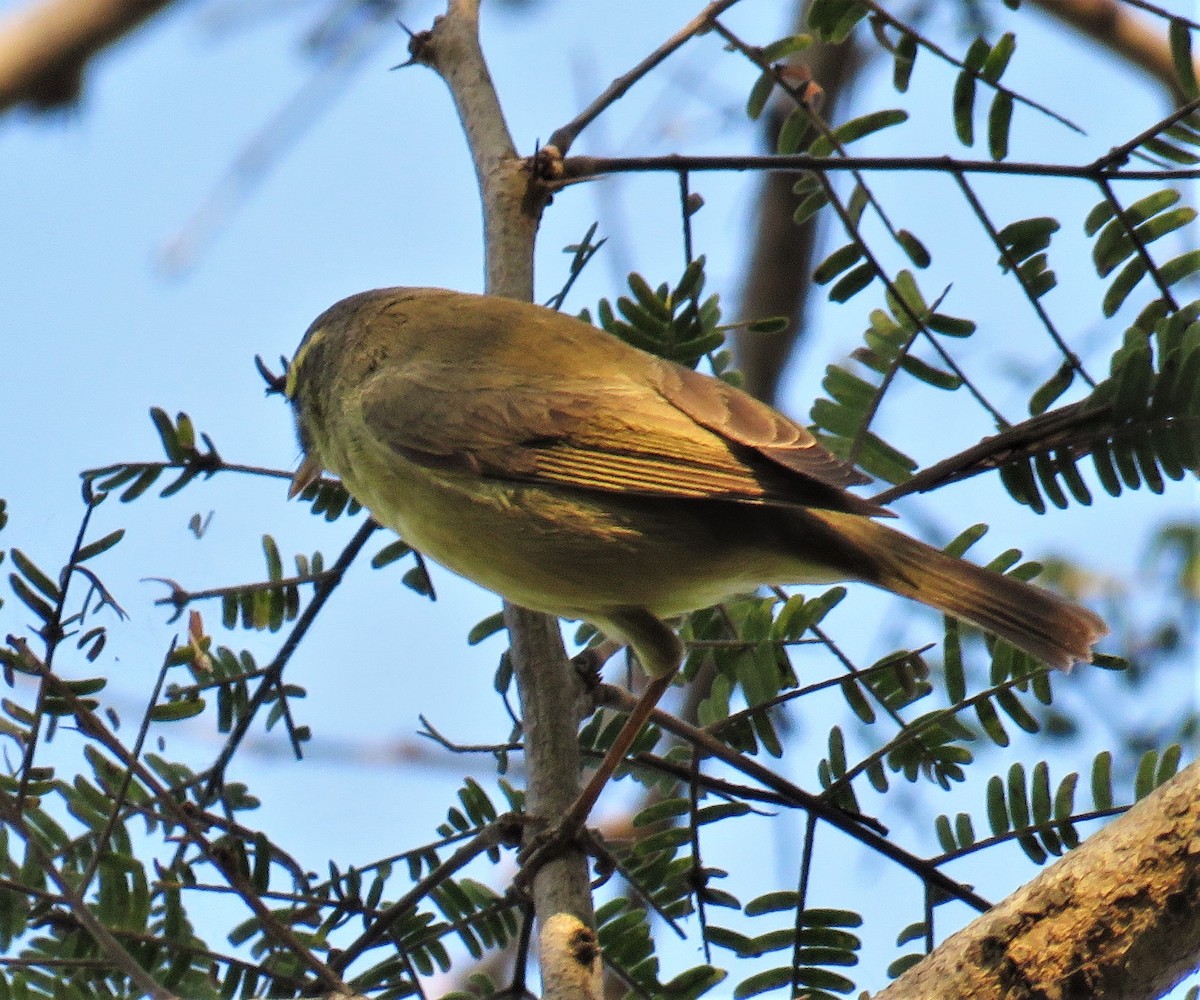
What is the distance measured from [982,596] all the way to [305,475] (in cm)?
179

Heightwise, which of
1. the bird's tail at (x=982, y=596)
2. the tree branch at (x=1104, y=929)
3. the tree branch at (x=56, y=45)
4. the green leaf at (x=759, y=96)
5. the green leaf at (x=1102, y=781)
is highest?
the tree branch at (x=56, y=45)

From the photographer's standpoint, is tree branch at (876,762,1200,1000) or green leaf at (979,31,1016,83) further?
green leaf at (979,31,1016,83)

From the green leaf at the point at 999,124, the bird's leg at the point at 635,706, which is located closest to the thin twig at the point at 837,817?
the bird's leg at the point at 635,706

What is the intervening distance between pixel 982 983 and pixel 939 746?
0.83 m

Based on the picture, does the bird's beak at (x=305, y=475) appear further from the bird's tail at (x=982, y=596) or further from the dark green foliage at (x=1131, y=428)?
the dark green foliage at (x=1131, y=428)

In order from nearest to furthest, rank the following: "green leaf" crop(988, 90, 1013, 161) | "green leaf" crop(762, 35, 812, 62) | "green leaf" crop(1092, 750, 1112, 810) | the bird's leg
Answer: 1. "green leaf" crop(1092, 750, 1112, 810)
2. the bird's leg
3. "green leaf" crop(988, 90, 1013, 161)
4. "green leaf" crop(762, 35, 812, 62)

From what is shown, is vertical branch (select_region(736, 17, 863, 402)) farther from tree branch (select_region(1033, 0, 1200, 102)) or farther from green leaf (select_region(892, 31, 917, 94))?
green leaf (select_region(892, 31, 917, 94))

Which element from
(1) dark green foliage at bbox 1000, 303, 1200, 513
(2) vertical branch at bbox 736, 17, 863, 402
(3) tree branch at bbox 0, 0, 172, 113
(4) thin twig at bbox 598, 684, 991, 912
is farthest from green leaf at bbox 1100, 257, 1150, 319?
(2) vertical branch at bbox 736, 17, 863, 402

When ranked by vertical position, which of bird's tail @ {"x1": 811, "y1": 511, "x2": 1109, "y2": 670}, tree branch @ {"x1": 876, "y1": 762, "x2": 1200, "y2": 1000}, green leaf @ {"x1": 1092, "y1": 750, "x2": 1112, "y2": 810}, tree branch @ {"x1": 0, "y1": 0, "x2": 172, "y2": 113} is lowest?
tree branch @ {"x1": 876, "y1": 762, "x2": 1200, "y2": 1000}

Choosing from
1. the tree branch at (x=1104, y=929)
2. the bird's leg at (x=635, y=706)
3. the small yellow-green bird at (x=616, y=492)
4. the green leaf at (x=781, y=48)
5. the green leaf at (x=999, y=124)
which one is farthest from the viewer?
the green leaf at (x=781, y=48)

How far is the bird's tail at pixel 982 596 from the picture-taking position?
2998mm

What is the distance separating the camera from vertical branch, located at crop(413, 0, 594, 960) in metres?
2.90

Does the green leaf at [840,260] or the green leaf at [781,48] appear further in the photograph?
the green leaf at [781,48]

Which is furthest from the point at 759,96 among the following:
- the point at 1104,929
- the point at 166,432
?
the point at 1104,929
